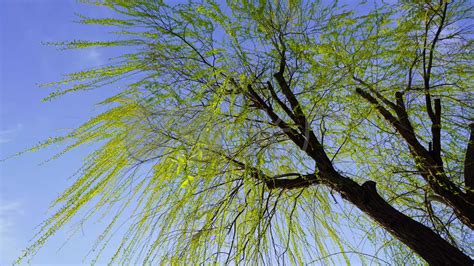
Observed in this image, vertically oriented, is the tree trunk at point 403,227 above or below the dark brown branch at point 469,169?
below

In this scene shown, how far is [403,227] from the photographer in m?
2.51

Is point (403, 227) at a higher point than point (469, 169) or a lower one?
lower

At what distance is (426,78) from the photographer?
2.86 metres

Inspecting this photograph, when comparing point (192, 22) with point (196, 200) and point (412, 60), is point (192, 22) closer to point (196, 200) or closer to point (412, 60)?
point (196, 200)

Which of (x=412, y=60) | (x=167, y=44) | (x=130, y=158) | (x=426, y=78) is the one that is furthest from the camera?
(x=412, y=60)

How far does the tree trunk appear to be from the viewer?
243cm

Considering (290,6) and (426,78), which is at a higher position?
(290,6)

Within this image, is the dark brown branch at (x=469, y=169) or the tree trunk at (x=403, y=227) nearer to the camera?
the tree trunk at (x=403, y=227)

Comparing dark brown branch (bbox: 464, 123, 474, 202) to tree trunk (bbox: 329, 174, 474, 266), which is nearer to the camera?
tree trunk (bbox: 329, 174, 474, 266)

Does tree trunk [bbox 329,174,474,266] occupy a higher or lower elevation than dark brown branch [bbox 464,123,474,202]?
lower

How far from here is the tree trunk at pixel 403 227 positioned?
7.98 ft

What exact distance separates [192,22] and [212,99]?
1.32 feet

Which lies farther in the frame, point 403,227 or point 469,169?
point 469,169

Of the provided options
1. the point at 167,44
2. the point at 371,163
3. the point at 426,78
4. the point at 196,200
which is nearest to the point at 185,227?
the point at 196,200
